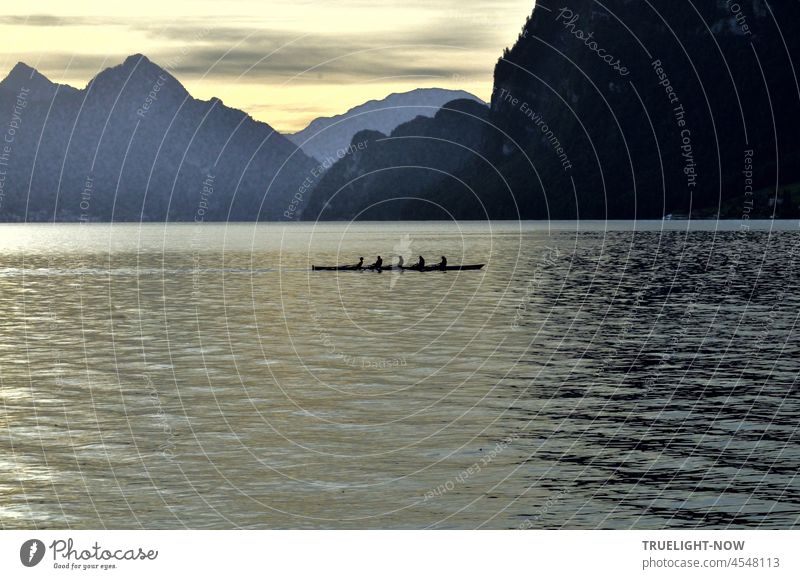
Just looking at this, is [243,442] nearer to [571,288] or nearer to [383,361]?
[383,361]

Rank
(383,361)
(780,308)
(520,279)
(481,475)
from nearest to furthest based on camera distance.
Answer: (481,475)
(383,361)
(780,308)
(520,279)

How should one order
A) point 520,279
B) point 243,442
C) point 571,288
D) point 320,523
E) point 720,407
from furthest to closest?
point 520,279, point 571,288, point 720,407, point 243,442, point 320,523

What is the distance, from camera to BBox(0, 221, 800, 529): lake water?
30.7 m

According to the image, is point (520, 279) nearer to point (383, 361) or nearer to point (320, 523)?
point (383, 361)

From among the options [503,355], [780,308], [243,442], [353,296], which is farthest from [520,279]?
[243,442]

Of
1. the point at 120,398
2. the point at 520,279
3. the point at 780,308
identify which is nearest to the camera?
the point at 120,398

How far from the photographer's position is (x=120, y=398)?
4794 centimetres

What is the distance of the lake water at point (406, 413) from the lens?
30719 mm

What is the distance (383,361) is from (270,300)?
4070 centimetres

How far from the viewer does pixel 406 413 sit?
4366cm

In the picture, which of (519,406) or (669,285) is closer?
(519,406)

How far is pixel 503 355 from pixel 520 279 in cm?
6166

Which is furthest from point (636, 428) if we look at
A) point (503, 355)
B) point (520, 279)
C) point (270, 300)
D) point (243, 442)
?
point (520, 279)

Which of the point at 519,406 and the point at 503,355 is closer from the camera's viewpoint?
the point at 519,406
